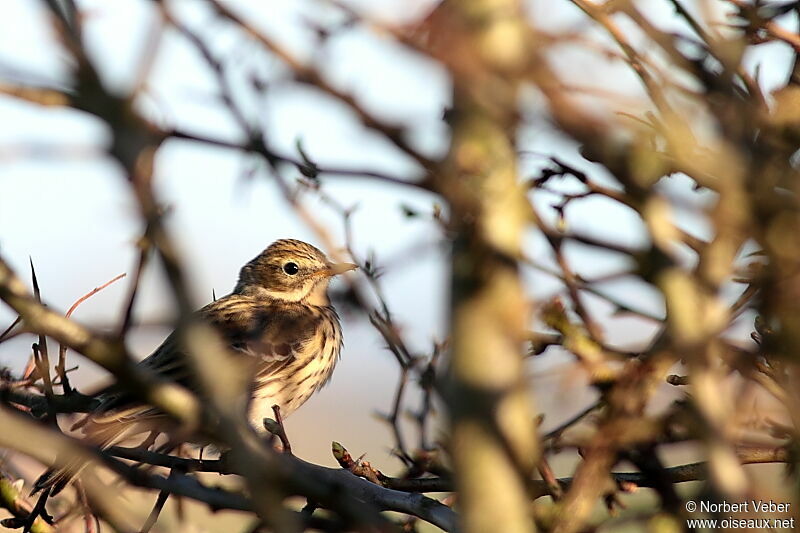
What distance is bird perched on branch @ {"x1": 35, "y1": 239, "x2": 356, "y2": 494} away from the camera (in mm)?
5785

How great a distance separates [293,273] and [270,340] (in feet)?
5.72

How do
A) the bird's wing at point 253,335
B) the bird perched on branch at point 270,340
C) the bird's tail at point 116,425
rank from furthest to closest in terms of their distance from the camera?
the bird's wing at point 253,335 < the bird perched on branch at point 270,340 < the bird's tail at point 116,425

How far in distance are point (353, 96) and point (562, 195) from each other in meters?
1.02

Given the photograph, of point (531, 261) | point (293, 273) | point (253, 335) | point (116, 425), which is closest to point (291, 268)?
point (293, 273)

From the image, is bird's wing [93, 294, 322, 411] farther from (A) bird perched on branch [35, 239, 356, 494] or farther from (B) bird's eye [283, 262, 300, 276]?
(B) bird's eye [283, 262, 300, 276]

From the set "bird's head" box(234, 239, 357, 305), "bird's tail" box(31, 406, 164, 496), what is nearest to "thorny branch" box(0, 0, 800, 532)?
"bird's tail" box(31, 406, 164, 496)

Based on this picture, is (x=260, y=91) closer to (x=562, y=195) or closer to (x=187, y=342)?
(x=562, y=195)

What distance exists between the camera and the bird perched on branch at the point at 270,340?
5785mm

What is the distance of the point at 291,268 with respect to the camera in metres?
8.67

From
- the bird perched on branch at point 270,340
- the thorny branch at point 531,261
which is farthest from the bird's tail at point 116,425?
the thorny branch at point 531,261

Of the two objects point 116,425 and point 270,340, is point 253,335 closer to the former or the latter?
point 270,340

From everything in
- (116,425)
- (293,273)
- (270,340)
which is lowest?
(293,273)

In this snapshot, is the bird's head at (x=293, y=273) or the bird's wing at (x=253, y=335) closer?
the bird's wing at (x=253, y=335)

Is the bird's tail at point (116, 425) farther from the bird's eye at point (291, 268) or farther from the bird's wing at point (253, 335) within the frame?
the bird's eye at point (291, 268)
